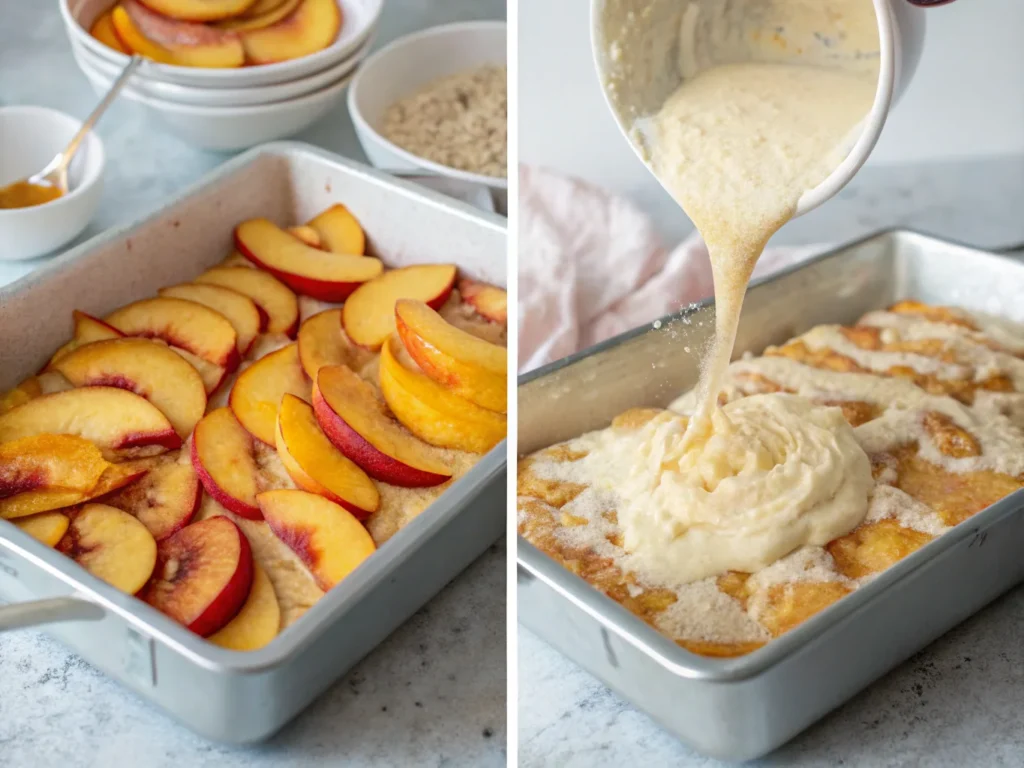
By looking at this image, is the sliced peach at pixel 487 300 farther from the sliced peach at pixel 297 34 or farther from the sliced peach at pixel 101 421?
the sliced peach at pixel 297 34

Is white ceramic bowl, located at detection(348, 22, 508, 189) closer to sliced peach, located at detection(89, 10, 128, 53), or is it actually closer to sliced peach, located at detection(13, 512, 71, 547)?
sliced peach, located at detection(89, 10, 128, 53)

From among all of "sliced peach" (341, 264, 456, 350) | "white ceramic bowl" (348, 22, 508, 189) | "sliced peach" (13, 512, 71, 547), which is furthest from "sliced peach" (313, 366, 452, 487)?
"white ceramic bowl" (348, 22, 508, 189)

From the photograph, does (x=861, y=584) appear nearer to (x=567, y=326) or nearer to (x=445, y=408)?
(x=445, y=408)

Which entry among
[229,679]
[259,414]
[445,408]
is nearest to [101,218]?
[259,414]

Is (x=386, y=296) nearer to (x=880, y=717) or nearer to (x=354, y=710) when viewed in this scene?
(x=354, y=710)

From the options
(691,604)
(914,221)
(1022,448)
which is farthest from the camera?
(914,221)

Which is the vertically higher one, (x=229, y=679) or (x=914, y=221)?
(x=229, y=679)

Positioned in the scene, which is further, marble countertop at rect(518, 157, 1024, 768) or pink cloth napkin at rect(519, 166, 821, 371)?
pink cloth napkin at rect(519, 166, 821, 371)
